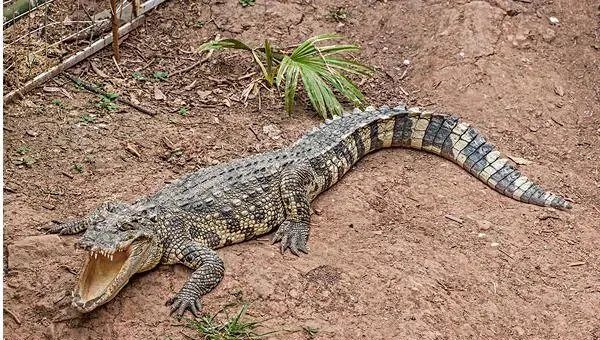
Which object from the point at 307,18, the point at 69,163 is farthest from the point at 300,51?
the point at 69,163

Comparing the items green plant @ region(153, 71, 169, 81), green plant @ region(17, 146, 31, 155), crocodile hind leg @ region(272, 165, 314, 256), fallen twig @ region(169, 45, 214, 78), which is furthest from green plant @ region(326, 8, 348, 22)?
green plant @ region(17, 146, 31, 155)

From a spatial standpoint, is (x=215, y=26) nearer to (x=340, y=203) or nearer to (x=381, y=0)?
(x=381, y=0)

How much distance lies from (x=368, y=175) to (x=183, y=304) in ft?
6.75

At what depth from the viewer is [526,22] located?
7.41 m

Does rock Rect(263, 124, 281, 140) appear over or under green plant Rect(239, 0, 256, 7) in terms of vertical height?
under

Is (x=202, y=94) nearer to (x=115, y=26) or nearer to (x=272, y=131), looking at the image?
(x=272, y=131)

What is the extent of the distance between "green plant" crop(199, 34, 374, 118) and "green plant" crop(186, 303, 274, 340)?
2499 mm

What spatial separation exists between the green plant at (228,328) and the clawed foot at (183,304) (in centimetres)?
7

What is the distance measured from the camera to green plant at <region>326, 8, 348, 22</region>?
24.9 feet

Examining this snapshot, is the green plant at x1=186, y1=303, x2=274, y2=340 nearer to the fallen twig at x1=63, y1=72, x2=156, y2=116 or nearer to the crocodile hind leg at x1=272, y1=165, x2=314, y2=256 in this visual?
the crocodile hind leg at x1=272, y1=165, x2=314, y2=256

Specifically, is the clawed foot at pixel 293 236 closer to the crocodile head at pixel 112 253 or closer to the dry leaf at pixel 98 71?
the crocodile head at pixel 112 253

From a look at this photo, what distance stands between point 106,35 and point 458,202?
3562mm

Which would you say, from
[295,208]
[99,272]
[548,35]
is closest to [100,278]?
[99,272]

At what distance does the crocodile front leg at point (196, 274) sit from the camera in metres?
4.39
